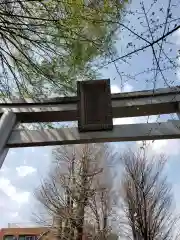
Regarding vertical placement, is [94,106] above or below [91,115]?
above

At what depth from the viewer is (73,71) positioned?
541cm

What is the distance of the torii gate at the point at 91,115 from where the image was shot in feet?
16.4

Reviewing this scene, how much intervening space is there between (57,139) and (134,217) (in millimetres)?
7158

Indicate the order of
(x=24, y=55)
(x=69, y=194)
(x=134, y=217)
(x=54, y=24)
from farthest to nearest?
(x=69, y=194) < (x=134, y=217) < (x=24, y=55) < (x=54, y=24)

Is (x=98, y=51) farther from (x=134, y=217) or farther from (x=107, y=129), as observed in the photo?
(x=134, y=217)

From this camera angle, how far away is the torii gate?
4.99 metres

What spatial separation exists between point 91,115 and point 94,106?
17 centimetres

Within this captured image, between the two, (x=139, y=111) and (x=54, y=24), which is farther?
(x=139, y=111)

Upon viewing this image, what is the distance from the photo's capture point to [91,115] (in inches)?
201

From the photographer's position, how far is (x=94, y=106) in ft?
17.0

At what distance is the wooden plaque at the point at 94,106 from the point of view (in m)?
5.01

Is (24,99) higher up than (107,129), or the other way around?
(24,99)

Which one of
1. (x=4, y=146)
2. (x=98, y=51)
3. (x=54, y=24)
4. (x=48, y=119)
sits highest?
(x=54, y=24)

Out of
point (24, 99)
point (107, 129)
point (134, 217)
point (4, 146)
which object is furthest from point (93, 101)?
point (134, 217)
